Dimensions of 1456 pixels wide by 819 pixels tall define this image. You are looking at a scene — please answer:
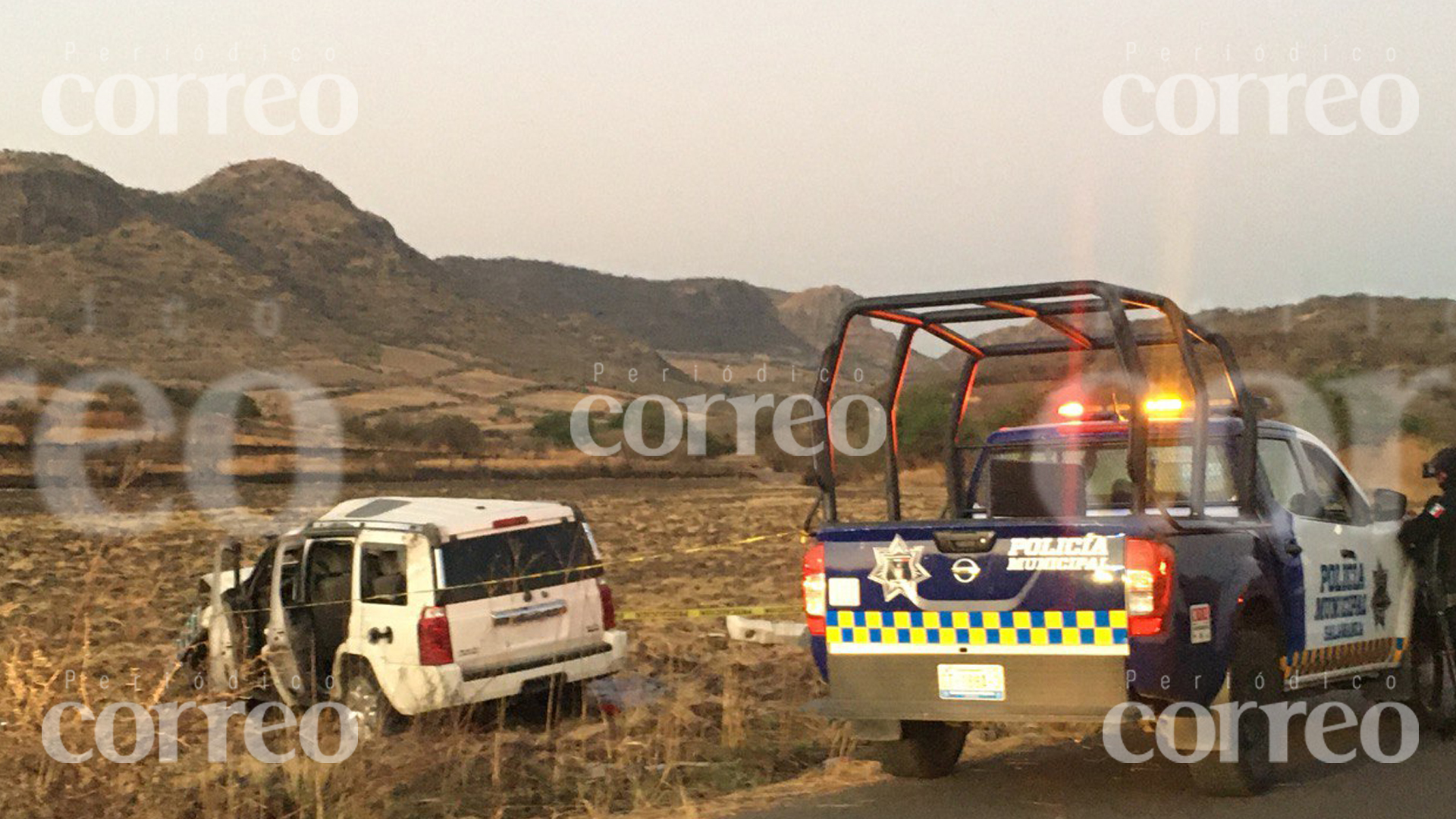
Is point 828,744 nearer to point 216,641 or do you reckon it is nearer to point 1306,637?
point 1306,637

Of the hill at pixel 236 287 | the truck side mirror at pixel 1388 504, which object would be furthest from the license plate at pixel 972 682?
the hill at pixel 236 287

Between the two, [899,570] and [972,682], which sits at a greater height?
[899,570]

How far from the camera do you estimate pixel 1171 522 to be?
8414 millimetres

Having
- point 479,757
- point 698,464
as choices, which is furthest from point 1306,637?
point 698,464

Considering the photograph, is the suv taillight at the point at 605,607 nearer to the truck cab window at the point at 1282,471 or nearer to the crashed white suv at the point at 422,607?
the crashed white suv at the point at 422,607

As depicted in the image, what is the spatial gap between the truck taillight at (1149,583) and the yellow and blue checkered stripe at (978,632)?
87 mm

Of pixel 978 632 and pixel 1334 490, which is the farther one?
pixel 1334 490

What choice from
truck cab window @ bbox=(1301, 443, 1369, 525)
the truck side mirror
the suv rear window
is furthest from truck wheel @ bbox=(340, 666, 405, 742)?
the truck side mirror

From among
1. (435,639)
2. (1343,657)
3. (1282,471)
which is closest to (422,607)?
(435,639)

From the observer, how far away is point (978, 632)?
29.1ft

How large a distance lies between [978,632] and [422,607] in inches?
180

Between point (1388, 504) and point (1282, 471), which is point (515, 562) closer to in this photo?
point (1282, 471)

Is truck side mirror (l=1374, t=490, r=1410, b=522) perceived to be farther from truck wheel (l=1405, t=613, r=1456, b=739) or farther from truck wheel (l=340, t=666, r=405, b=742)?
truck wheel (l=340, t=666, r=405, b=742)

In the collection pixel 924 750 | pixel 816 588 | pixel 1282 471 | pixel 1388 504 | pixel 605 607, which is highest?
pixel 1282 471
